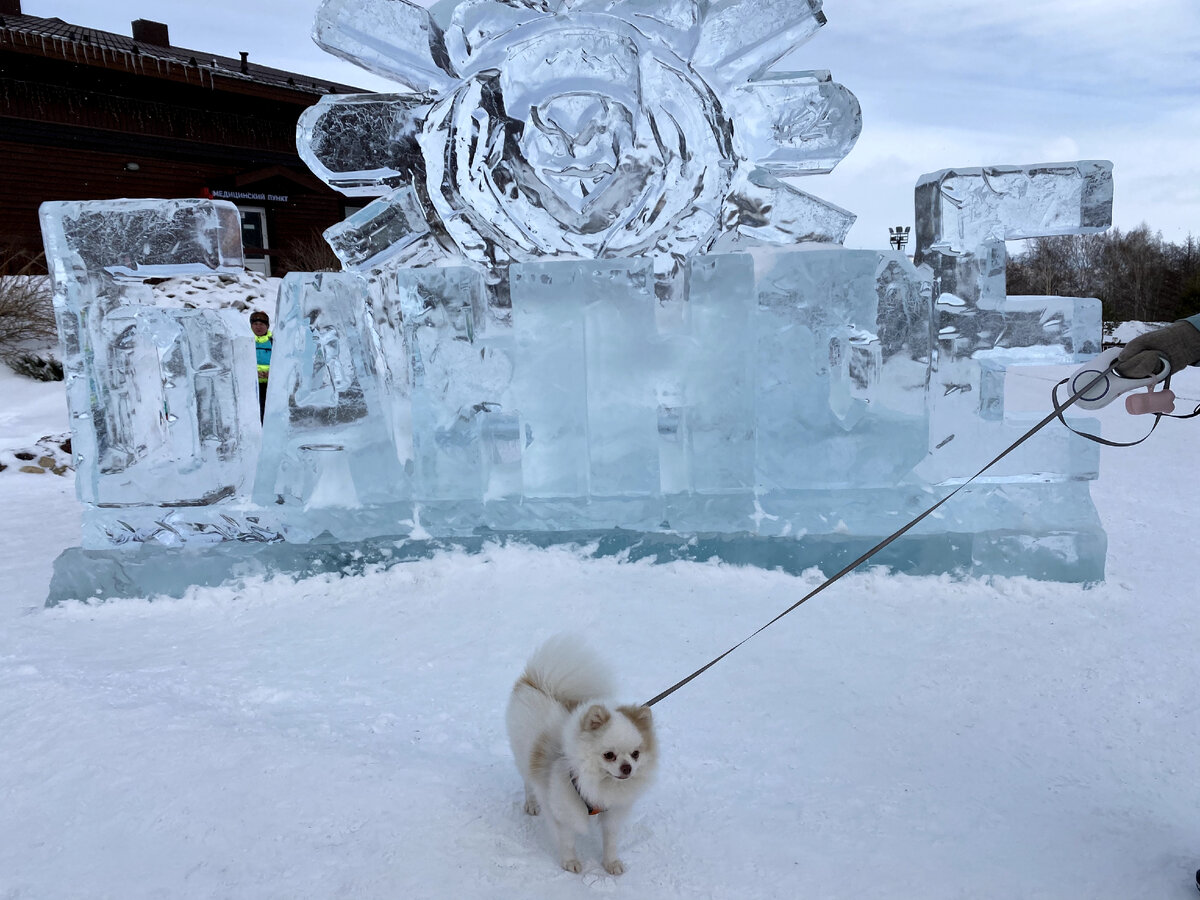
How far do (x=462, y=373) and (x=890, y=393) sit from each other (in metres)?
2.08

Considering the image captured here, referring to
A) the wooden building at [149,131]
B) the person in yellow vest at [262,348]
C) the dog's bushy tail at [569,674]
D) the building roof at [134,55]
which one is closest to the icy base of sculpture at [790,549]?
the dog's bushy tail at [569,674]

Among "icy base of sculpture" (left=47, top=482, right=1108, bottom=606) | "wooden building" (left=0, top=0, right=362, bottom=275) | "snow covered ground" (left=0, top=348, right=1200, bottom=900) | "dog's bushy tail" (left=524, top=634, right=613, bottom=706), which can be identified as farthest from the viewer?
"wooden building" (left=0, top=0, right=362, bottom=275)

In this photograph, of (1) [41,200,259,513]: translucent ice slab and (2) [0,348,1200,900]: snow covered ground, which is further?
(1) [41,200,259,513]: translucent ice slab

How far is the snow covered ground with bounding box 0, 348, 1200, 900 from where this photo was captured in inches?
83.8

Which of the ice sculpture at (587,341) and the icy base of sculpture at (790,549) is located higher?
the ice sculpture at (587,341)

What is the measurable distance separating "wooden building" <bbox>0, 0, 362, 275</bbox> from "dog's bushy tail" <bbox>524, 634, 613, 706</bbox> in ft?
47.8

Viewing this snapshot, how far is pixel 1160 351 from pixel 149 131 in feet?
57.9

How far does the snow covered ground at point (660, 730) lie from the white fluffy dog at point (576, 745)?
0.16 meters

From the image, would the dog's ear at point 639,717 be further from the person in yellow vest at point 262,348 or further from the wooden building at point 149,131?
the wooden building at point 149,131

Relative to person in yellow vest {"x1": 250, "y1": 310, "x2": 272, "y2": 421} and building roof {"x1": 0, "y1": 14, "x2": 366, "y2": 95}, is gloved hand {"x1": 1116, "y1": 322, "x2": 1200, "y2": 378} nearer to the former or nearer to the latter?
person in yellow vest {"x1": 250, "y1": 310, "x2": 272, "y2": 421}

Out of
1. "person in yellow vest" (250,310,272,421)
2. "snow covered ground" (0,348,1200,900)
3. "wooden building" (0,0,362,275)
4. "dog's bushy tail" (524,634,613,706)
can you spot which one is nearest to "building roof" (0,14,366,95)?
"wooden building" (0,0,362,275)

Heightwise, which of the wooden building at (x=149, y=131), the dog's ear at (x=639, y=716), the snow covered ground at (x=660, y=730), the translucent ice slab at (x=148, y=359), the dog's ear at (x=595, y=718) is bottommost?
the snow covered ground at (x=660, y=730)

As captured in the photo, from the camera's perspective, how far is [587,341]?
13.6ft

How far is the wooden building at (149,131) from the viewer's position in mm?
14305
